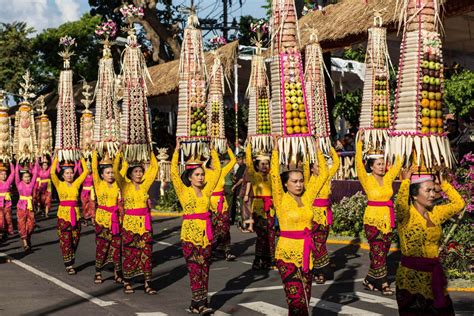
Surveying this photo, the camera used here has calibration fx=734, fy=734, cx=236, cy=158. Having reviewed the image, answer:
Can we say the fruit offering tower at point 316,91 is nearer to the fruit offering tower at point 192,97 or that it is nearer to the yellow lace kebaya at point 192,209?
the fruit offering tower at point 192,97

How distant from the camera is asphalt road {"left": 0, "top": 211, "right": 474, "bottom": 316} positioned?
32.9ft

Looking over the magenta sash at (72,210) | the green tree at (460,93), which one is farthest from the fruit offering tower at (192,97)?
the green tree at (460,93)

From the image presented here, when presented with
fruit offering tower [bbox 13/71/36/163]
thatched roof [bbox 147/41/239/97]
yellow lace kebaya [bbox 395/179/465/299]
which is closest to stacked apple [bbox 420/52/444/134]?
yellow lace kebaya [bbox 395/179/465/299]

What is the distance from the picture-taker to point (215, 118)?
56.6 feet

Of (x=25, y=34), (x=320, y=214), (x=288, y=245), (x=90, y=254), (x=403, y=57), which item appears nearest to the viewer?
(x=403, y=57)

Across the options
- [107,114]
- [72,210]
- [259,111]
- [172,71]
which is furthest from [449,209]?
[172,71]

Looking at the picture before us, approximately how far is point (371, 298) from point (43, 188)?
16.7m

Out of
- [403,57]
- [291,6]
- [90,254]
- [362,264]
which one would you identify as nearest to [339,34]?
[362,264]

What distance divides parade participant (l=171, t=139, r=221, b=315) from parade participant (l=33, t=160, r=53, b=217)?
15359 millimetres

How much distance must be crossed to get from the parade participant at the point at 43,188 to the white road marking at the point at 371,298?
51.3 feet

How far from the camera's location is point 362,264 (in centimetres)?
1377

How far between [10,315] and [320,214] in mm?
4871

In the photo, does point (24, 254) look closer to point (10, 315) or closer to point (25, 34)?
point (10, 315)

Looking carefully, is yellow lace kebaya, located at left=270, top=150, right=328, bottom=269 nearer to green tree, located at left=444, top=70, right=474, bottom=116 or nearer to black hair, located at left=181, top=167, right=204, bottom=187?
black hair, located at left=181, top=167, right=204, bottom=187
